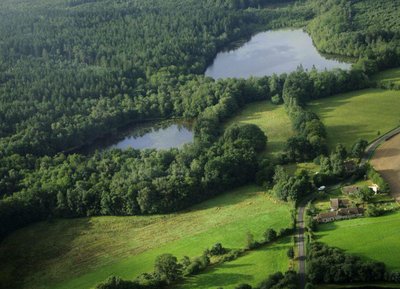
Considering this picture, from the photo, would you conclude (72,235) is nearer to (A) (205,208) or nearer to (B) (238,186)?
(A) (205,208)

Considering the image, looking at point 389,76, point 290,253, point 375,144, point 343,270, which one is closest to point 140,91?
point 389,76

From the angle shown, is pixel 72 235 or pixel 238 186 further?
pixel 238 186

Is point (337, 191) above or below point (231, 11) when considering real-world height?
below

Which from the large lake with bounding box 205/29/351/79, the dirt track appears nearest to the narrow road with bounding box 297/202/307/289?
the dirt track

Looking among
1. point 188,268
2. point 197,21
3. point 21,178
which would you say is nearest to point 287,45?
point 197,21

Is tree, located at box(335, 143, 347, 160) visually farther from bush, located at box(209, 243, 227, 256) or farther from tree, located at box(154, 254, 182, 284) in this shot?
tree, located at box(154, 254, 182, 284)

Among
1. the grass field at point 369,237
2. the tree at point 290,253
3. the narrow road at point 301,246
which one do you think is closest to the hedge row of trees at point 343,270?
the narrow road at point 301,246

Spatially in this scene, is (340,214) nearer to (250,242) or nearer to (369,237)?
(369,237)
